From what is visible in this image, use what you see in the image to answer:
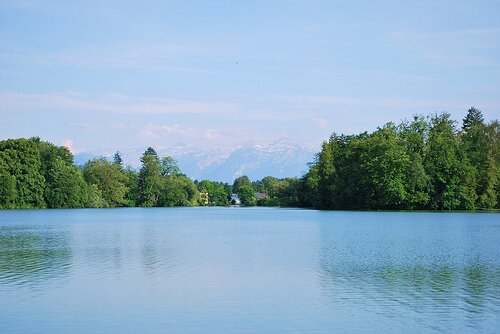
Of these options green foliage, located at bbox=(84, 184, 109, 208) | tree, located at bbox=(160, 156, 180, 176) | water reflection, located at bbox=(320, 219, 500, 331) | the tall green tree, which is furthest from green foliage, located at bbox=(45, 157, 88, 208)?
water reflection, located at bbox=(320, 219, 500, 331)

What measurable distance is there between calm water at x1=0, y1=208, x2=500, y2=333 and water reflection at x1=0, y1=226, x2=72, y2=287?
0.07m

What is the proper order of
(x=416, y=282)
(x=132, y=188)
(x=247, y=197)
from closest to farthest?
(x=416, y=282) < (x=132, y=188) < (x=247, y=197)

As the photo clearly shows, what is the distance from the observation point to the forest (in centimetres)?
8525

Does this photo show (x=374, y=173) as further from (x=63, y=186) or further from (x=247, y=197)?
(x=247, y=197)

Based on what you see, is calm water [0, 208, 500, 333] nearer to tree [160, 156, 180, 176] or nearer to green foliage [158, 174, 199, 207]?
green foliage [158, 174, 199, 207]

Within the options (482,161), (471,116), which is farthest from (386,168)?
(471,116)

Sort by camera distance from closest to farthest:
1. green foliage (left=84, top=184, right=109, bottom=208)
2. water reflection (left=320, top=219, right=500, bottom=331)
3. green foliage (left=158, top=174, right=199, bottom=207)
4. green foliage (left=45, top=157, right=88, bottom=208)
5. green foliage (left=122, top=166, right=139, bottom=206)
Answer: water reflection (left=320, top=219, right=500, bottom=331)
green foliage (left=45, top=157, right=88, bottom=208)
green foliage (left=84, top=184, right=109, bottom=208)
green foliage (left=122, top=166, right=139, bottom=206)
green foliage (left=158, top=174, right=199, bottom=207)

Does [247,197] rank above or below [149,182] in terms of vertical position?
below

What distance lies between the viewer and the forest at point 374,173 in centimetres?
8525

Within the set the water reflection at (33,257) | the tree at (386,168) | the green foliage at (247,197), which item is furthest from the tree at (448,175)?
the green foliage at (247,197)

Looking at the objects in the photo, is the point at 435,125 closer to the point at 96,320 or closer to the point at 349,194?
the point at 349,194

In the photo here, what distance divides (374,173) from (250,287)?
227ft

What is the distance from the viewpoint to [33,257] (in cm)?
2939

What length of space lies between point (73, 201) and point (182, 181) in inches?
1485
